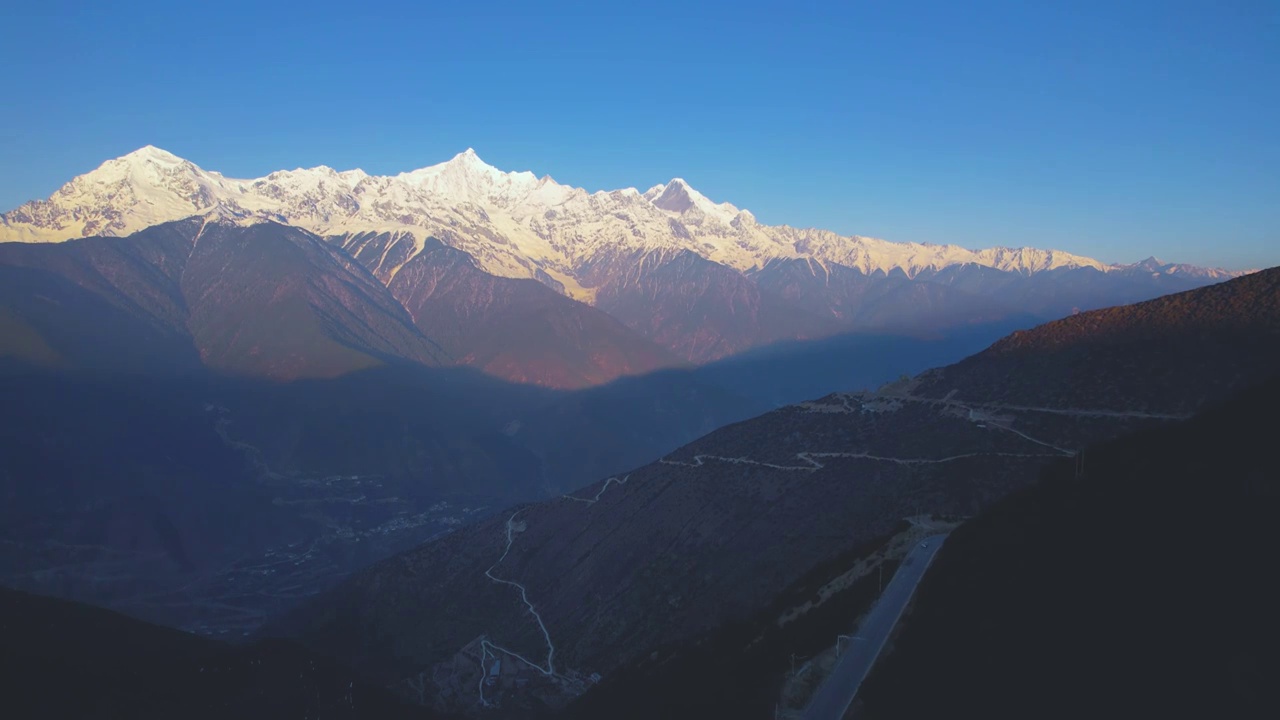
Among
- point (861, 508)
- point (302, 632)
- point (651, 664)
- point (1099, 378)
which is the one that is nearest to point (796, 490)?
point (861, 508)

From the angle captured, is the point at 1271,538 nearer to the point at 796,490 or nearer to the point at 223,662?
the point at 796,490

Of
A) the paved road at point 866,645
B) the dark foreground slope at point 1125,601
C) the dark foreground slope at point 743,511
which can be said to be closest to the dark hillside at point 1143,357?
the dark foreground slope at point 743,511

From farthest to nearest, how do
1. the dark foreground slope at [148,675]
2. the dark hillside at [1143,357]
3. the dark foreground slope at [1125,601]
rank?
the dark hillside at [1143,357]
the dark foreground slope at [148,675]
the dark foreground slope at [1125,601]

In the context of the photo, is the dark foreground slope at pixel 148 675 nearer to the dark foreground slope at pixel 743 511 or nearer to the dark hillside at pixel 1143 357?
the dark foreground slope at pixel 743 511

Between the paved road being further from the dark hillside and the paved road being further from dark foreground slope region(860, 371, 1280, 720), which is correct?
the dark hillside

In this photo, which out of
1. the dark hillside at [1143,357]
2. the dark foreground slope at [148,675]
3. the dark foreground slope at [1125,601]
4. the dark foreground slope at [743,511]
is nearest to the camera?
the dark foreground slope at [1125,601]
